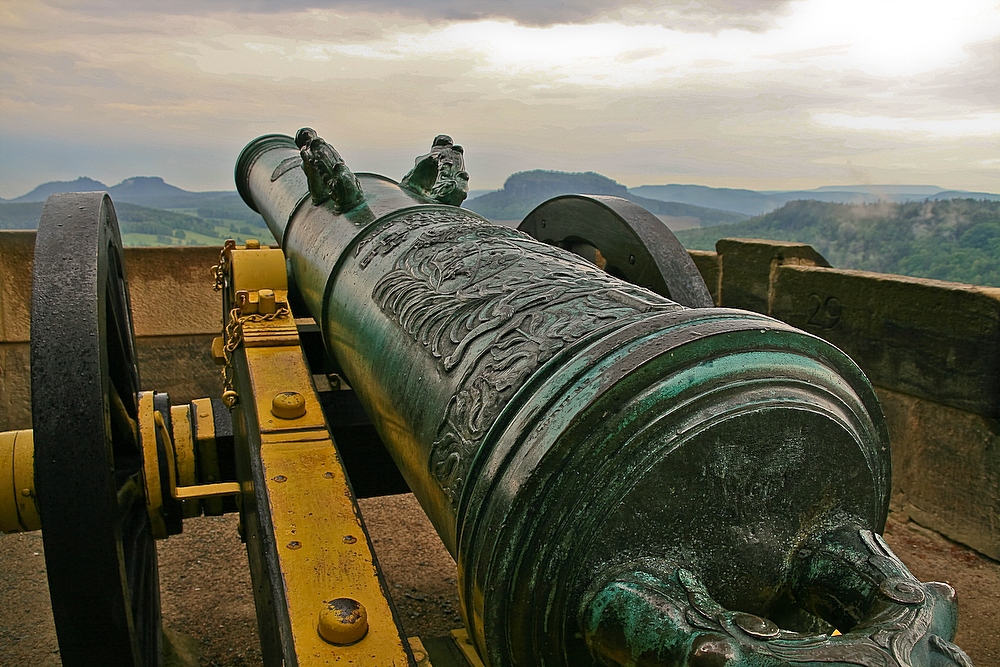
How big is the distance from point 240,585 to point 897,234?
3.74 metres

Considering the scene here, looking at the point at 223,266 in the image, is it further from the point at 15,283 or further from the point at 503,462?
the point at 503,462

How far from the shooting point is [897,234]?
4.62 m

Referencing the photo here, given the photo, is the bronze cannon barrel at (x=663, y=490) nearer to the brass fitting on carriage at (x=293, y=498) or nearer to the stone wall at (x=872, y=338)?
A: the brass fitting on carriage at (x=293, y=498)

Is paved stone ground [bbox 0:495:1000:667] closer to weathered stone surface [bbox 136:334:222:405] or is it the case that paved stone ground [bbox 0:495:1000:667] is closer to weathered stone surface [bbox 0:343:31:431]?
weathered stone surface [bbox 0:343:31:431]

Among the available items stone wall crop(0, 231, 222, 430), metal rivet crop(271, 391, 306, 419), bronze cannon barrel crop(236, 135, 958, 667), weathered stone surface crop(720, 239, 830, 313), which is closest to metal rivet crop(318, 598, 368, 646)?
bronze cannon barrel crop(236, 135, 958, 667)

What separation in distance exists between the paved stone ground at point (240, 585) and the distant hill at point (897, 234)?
3.83 ft

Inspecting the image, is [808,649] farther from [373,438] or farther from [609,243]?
[609,243]

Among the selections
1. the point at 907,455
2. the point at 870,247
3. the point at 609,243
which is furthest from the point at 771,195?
the point at 609,243

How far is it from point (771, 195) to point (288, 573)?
5090 mm

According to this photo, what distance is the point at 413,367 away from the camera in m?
1.37

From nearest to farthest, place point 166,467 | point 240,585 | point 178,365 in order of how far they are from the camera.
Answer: point 166,467
point 240,585
point 178,365

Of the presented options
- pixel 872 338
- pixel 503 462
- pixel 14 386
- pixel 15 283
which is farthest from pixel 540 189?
pixel 503 462

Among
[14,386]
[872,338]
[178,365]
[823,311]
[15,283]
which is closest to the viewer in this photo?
[872,338]

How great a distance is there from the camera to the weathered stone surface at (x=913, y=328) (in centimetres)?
301
